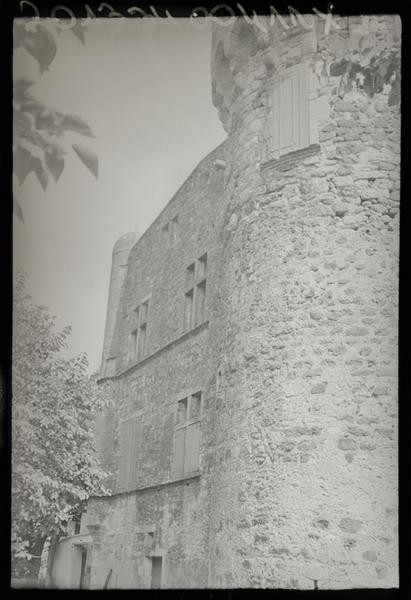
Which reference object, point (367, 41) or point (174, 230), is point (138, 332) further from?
point (367, 41)

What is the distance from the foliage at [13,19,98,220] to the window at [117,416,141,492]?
22.6 feet

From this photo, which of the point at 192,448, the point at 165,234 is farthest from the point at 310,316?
the point at 165,234

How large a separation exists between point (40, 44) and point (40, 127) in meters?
0.35

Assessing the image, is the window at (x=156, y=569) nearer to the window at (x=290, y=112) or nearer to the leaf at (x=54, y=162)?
the window at (x=290, y=112)

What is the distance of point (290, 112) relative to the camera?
6055 mm

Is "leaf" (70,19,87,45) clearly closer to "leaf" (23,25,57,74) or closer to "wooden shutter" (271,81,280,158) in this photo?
"leaf" (23,25,57,74)

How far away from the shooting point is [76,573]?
844 cm

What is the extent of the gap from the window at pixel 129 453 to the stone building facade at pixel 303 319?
75.1 inches

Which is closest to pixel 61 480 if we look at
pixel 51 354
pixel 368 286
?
pixel 51 354

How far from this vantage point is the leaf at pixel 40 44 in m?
2.91

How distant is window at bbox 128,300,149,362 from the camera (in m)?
10.4

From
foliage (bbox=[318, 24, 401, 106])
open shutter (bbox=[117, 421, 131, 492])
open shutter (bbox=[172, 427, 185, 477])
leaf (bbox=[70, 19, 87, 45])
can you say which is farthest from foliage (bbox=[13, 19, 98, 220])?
open shutter (bbox=[117, 421, 131, 492])

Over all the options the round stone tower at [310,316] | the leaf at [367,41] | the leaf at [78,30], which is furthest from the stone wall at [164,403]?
the leaf at [78,30]
